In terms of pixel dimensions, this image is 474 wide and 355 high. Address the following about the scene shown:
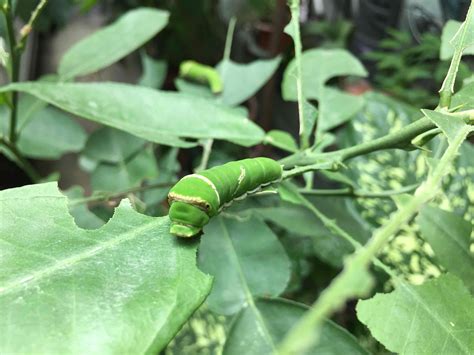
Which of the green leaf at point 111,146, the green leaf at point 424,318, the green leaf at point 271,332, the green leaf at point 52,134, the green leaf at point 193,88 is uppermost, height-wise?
the green leaf at point 424,318

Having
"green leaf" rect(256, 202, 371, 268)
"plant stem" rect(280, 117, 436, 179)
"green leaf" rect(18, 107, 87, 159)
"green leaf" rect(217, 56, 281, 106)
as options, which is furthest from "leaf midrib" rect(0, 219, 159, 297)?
"green leaf" rect(18, 107, 87, 159)

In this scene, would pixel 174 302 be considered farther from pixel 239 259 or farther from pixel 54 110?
pixel 54 110

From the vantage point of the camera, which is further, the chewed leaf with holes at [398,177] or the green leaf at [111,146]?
the green leaf at [111,146]

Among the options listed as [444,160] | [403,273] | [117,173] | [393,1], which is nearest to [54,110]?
[117,173]

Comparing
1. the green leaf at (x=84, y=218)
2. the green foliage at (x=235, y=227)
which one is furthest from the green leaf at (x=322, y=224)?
the green leaf at (x=84, y=218)

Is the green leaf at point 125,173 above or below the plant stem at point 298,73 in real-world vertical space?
below

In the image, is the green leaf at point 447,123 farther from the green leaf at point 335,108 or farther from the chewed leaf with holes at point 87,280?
the green leaf at point 335,108

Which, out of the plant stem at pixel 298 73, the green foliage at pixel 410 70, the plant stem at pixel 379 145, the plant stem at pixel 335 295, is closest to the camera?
the plant stem at pixel 335 295

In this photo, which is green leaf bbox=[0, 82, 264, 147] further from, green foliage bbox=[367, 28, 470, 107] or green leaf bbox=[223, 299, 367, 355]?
green foliage bbox=[367, 28, 470, 107]

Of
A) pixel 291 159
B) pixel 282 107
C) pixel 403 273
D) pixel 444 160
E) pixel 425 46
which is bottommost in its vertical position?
pixel 282 107
